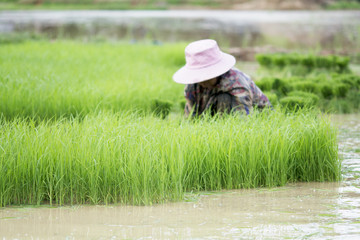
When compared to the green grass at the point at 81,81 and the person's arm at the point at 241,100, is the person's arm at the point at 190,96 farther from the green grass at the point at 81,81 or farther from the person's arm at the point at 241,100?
the green grass at the point at 81,81

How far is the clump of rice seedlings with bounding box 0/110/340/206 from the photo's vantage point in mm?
3094

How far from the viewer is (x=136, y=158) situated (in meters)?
3.11

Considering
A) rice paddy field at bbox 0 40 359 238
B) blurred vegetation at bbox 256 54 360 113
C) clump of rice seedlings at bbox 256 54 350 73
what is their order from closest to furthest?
rice paddy field at bbox 0 40 359 238
blurred vegetation at bbox 256 54 360 113
clump of rice seedlings at bbox 256 54 350 73

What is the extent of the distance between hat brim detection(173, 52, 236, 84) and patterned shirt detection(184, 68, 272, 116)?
0.33 feet

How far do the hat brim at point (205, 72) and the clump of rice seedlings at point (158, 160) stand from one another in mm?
371

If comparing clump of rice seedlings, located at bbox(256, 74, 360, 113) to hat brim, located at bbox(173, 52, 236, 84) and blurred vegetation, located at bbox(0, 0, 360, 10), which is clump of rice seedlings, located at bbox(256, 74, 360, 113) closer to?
hat brim, located at bbox(173, 52, 236, 84)

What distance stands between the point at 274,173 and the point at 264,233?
96 centimetres

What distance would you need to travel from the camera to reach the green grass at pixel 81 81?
→ 5336mm

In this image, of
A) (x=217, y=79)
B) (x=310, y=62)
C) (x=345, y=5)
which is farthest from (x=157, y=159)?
(x=345, y=5)

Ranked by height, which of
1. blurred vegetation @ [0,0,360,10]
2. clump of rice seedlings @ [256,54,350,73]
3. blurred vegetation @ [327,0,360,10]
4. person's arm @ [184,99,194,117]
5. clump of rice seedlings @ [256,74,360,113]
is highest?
person's arm @ [184,99,194,117]

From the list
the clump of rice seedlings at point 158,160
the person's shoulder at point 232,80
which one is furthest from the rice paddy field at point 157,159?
the person's shoulder at point 232,80

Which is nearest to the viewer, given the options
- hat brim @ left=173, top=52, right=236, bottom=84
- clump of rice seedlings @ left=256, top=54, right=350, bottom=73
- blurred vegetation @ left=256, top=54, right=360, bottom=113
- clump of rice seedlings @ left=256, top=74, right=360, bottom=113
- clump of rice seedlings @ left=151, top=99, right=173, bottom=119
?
hat brim @ left=173, top=52, right=236, bottom=84

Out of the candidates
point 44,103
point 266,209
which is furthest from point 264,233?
point 44,103

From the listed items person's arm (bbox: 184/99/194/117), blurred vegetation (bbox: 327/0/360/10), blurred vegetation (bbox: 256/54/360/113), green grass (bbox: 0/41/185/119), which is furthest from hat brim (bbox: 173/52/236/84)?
blurred vegetation (bbox: 327/0/360/10)
